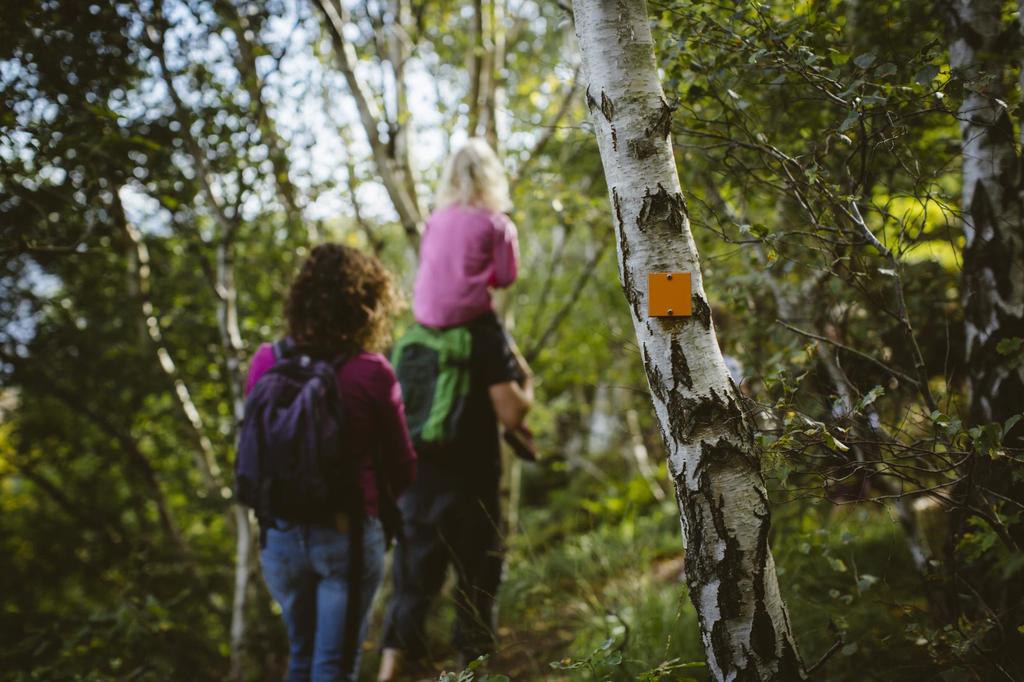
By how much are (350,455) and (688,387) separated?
1.23m

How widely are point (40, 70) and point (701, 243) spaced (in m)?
3.15

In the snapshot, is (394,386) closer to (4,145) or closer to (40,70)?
(4,145)

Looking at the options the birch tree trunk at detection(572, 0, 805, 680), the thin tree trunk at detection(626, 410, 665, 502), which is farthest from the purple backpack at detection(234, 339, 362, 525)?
the thin tree trunk at detection(626, 410, 665, 502)

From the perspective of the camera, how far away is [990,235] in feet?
7.07

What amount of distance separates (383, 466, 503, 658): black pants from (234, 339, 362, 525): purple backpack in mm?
608

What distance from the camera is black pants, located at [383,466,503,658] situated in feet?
9.27

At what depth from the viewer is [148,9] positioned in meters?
3.11

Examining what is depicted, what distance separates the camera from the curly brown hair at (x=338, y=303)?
2.38 meters

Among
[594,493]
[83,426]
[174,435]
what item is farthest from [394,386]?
[594,493]

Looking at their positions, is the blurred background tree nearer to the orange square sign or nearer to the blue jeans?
the orange square sign

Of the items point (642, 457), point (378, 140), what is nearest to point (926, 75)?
point (378, 140)

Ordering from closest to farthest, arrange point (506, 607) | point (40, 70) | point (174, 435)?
point (40, 70)
point (506, 607)
point (174, 435)

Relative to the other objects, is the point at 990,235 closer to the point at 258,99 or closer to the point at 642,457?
the point at 258,99

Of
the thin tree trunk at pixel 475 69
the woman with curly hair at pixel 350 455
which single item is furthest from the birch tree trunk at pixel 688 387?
the thin tree trunk at pixel 475 69
